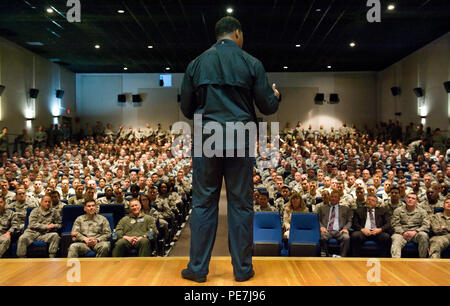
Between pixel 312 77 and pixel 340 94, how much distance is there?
1675 millimetres

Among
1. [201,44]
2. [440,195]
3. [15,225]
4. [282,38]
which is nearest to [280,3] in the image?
[282,38]

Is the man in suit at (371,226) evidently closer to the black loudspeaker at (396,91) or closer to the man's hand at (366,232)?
the man's hand at (366,232)

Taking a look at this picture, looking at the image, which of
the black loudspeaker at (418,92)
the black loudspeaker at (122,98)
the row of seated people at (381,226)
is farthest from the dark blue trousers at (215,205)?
the black loudspeaker at (122,98)

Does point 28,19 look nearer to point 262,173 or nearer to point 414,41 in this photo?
point 262,173

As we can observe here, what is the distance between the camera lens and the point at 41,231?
5570 mm

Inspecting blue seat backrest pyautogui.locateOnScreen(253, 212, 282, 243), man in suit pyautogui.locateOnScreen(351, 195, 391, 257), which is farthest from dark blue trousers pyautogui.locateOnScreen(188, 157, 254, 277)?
man in suit pyautogui.locateOnScreen(351, 195, 391, 257)

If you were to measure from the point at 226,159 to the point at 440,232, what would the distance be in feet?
13.2

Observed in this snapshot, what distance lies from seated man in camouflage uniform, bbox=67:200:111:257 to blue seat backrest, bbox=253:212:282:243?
1.81m

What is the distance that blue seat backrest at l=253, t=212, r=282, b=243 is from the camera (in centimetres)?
505

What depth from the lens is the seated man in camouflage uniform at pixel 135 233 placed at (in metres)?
4.98

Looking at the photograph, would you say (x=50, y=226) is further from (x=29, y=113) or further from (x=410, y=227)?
(x=29, y=113)

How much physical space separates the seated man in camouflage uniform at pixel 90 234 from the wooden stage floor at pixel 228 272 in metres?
2.39

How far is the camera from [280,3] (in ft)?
34.9

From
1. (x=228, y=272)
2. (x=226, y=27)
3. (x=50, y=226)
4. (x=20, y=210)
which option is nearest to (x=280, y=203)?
(x=50, y=226)
